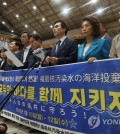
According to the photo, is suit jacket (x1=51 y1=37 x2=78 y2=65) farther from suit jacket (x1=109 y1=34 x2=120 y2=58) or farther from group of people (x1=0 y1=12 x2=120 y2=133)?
suit jacket (x1=109 y1=34 x2=120 y2=58)

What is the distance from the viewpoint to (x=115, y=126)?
5.73 feet

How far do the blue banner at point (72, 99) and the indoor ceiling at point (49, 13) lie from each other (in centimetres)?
891

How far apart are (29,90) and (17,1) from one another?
1093cm

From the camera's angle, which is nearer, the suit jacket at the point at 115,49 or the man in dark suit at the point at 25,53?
the suit jacket at the point at 115,49

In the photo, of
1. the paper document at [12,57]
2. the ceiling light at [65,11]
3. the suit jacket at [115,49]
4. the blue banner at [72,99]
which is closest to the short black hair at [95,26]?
the suit jacket at [115,49]

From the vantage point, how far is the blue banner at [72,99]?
1803 millimetres

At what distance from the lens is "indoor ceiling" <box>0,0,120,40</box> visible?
1119 cm

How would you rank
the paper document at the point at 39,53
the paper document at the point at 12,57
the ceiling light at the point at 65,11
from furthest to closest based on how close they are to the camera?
the ceiling light at the point at 65,11
the paper document at the point at 12,57
the paper document at the point at 39,53

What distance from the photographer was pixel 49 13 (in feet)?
42.6

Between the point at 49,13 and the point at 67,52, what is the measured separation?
10.8 metres

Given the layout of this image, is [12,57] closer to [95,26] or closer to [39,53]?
[39,53]

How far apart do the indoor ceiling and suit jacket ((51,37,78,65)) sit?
8617 millimetres

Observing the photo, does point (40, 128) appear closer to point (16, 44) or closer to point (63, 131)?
point (63, 131)

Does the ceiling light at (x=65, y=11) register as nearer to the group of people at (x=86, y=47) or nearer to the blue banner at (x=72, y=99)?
the group of people at (x=86, y=47)
